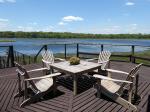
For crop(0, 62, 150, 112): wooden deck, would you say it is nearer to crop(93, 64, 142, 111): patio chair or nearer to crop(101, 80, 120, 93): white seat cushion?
crop(93, 64, 142, 111): patio chair

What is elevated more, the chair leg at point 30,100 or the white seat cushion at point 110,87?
the white seat cushion at point 110,87

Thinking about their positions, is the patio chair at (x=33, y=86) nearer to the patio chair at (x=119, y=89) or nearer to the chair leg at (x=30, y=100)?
the chair leg at (x=30, y=100)

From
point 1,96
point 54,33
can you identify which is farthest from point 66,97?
point 54,33

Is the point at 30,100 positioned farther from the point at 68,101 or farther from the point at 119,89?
the point at 119,89

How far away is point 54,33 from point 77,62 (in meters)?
75.1

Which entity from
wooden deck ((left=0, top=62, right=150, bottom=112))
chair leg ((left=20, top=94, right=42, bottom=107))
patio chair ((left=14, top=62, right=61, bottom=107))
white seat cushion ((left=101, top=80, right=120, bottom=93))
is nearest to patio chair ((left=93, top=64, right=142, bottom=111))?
white seat cushion ((left=101, top=80, right=120, bottom=93))

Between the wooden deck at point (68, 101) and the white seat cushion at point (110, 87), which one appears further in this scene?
the white seat cushion at point (110, 87)

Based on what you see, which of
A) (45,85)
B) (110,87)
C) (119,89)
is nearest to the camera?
(119,89)

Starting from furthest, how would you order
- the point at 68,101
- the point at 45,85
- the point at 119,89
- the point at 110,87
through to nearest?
the point at 45,85
the point at 110,87
the point at 68,101
the point at 119,89

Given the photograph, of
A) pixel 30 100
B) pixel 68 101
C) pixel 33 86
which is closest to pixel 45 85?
pixel 33 86

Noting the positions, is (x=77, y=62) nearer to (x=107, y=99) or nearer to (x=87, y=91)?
(x=87, y=91)

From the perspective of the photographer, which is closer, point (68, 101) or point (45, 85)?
point (68, 101)

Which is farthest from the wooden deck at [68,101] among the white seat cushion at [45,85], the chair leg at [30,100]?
the white seat cushion at [45,85]

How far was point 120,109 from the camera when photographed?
11.2 feet
